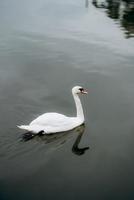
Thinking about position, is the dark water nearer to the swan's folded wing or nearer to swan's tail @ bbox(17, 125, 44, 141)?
swan's tail @ bbox(17, 125, 44, 141)

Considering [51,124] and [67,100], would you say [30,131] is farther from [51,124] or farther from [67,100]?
[67,100]

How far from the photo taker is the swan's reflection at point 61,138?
1116 centimetres

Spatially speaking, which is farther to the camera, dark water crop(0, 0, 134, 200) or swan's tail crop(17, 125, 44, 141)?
swan's tail crop(17, 125, 44, 141)

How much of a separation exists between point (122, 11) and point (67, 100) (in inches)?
568

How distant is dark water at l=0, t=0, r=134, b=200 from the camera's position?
31.9 feet

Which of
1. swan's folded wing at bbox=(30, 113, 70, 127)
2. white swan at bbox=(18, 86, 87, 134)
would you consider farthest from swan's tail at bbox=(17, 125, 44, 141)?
swan's folded wing at bbox=(30, 113, 70, 127)

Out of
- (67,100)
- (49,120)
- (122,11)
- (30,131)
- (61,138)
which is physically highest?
(122,11)

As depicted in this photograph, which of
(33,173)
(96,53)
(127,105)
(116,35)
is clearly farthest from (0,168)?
(116,35)

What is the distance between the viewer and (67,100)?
13805mm

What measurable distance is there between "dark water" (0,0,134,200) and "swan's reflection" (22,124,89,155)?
27 mm

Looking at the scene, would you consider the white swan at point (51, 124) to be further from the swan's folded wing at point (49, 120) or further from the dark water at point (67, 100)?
the dark water at point (67, 100)

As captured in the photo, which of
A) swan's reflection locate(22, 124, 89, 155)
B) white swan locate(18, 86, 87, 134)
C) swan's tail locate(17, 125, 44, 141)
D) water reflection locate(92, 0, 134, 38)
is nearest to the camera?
swan's reflection locate(22, 124, 89, 155)

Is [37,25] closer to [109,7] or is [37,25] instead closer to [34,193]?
[109,7]

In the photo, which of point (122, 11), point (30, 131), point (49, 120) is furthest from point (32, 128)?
point (122, 11)
